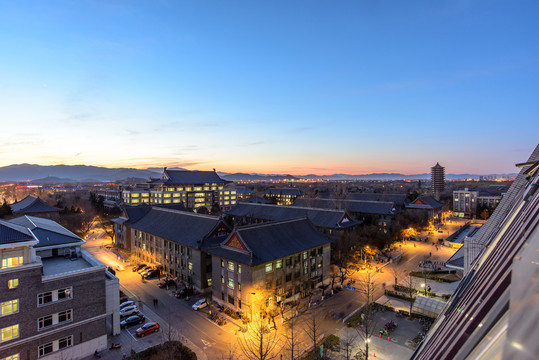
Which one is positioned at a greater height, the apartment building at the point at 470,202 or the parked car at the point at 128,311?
the apartment building at the point at 470,202

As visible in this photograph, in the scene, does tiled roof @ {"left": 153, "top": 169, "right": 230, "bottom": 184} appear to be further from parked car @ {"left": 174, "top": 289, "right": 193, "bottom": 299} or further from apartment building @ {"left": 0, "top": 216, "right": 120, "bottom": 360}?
apartment building @ {"left": 0, "top": 216, "right": 120, "bottom": 360}

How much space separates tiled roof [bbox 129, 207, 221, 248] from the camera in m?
40.7

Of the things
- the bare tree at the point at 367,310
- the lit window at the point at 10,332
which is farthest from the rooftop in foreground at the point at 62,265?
the bare tree at the point at 367,310

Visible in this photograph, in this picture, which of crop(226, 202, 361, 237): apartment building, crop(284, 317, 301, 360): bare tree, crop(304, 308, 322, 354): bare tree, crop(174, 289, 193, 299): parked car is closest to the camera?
crop(284, 317, 301, 360): bare tree

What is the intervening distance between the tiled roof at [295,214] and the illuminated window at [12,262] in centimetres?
3454

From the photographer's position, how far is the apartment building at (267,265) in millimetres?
31203

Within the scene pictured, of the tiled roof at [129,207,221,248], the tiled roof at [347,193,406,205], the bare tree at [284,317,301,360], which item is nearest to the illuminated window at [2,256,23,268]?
the tiled roof at [129,207,221,248]

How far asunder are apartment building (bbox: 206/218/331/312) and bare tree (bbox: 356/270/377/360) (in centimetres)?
553

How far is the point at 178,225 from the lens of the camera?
151 feet

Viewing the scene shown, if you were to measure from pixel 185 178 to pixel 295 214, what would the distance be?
54219 mm

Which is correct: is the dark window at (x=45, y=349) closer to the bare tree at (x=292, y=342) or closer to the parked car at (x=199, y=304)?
the parked car at (x=199, y=304)

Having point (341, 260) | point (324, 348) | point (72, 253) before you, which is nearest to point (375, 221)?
point (341, 260)

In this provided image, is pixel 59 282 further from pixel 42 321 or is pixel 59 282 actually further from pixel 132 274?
pixel 132 274

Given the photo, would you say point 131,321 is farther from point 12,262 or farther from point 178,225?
point 178,225
